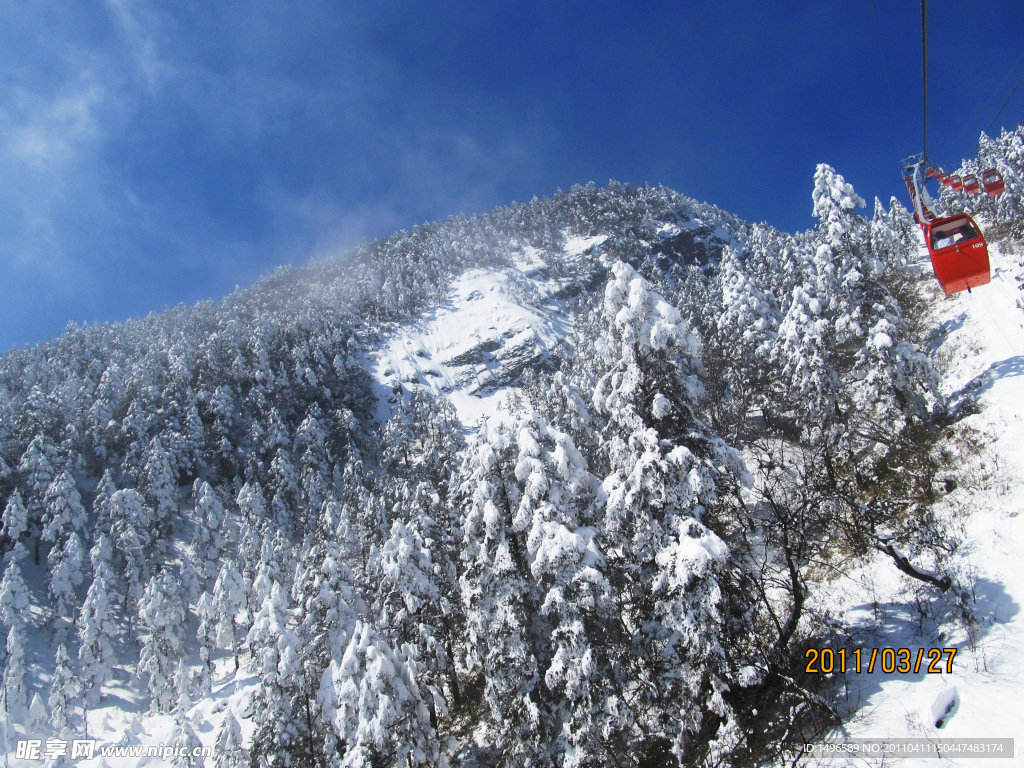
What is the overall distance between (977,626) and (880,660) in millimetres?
1970

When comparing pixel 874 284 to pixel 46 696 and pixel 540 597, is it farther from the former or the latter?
pixel 46 696

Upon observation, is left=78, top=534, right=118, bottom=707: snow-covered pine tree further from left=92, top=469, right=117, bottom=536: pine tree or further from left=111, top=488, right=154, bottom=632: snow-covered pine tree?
left=92, top=469, right=117, bottom=536: pine tree

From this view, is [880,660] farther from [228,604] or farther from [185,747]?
[228,604]

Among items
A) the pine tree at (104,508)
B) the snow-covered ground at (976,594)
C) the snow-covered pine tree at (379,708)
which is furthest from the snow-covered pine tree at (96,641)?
the snow-covered pine tree at (379,708)

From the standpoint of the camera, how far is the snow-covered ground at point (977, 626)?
8016mm

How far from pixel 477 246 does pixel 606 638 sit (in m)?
191

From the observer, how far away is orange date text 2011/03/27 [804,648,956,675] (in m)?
9.49

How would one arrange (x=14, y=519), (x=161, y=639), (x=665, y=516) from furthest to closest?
1. (x=14, y=519)
2. (x=161, y=639)
3. (x=665, y=516)

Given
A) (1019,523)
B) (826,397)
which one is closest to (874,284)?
(826,397)

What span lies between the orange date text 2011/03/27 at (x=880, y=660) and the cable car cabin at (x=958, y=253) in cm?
945

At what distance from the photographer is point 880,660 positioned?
1057cm

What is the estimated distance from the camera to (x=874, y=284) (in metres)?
22.8

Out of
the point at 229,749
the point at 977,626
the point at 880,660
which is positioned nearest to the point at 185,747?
the point at 229,749

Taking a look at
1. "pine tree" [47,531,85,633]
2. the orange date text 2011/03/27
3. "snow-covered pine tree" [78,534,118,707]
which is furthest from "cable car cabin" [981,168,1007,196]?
"pine tree" [47,531,85,633]
